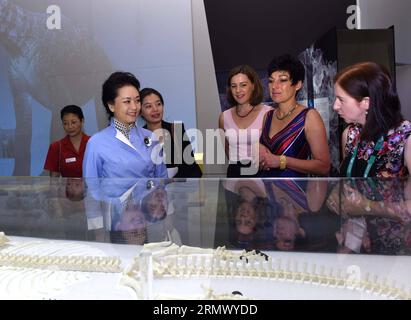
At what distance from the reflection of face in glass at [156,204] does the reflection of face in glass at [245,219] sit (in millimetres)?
277

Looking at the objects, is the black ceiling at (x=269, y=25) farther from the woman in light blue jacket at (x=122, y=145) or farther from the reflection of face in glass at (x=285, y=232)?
the reflection of face in glass at (x=285, y=232)

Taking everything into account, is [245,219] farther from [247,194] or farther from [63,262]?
[63,262]

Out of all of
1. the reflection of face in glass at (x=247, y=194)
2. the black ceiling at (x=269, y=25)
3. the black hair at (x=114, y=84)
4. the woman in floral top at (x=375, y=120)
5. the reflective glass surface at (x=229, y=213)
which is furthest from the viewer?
the black ceiling at (x=269, y=25)

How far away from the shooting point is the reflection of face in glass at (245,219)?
4.74 feet

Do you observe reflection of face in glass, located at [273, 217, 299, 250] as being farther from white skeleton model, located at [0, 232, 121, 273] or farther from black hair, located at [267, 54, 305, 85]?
black hair, located at [267, 54, 305, 85]

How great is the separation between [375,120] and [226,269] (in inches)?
41.4

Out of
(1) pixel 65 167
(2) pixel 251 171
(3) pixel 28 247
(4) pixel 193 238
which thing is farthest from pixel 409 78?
(3) pixel 28 247

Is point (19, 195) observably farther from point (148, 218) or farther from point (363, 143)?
point (363, 143)

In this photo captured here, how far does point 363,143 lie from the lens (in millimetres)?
1978

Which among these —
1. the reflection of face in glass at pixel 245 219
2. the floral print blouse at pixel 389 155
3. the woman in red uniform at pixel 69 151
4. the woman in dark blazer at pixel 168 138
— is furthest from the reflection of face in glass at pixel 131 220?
the woman in red uniform at pixel 69 151

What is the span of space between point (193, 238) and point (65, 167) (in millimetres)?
2220

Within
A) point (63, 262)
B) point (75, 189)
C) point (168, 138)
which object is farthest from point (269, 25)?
point (63, 262)

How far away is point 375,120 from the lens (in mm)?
1930
